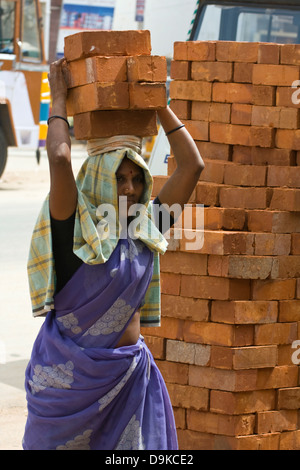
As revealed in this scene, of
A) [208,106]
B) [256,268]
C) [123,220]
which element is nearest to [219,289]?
[256,268]

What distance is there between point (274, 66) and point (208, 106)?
0.35 meters

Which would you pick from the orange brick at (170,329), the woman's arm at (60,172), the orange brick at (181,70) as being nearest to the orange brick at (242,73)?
the orange brick at (181,70)

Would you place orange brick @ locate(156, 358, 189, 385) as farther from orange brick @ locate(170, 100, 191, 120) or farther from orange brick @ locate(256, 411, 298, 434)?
orange brick @ locate(170, 100, 191, 120)

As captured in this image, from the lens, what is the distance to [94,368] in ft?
8.29

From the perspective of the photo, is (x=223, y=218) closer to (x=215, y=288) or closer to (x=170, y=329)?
(x=215, y=288)

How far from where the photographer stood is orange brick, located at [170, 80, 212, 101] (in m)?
4.04

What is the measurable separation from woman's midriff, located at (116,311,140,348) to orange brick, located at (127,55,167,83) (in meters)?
0.74

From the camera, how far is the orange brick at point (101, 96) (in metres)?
2.68

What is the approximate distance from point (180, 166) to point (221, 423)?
4.95 ft

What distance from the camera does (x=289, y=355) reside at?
4.00 metres

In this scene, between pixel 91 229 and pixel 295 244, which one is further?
pixel 295 244

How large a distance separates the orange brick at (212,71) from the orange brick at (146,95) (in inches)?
49.0

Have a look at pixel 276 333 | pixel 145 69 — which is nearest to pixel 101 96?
pixel 145 69

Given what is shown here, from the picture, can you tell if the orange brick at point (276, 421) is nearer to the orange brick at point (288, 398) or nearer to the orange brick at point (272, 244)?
the orange brick at point (288, 398)
